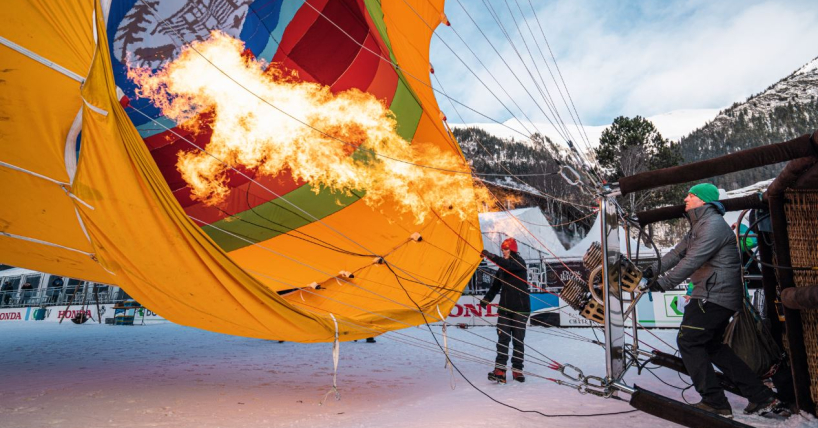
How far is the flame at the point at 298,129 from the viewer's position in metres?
4.80

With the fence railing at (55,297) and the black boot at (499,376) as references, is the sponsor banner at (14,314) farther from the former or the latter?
the black boot at (499,376)

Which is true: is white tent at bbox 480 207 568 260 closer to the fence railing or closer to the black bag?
the black bag

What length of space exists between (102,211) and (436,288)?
121 inches

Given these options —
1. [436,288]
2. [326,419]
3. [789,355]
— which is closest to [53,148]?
[326,419]

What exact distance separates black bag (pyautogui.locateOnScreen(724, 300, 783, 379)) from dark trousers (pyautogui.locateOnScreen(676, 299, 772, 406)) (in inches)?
2.4

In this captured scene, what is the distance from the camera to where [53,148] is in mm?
2670

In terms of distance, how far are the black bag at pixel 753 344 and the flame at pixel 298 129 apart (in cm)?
271

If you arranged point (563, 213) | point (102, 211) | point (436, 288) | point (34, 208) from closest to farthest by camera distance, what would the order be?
point (102, 211) < point (34, 208) < point (436, 288) < point (563, 213)

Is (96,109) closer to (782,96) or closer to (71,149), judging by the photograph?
(71,149)

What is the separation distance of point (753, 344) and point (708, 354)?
0.28 meters

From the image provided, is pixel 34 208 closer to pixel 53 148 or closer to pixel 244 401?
pixel 53 148

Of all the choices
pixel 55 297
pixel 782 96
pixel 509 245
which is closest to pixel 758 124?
pixel 782 96

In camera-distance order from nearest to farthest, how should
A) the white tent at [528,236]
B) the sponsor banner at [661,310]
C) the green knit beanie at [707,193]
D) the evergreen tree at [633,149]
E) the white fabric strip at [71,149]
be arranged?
the white fabric strip at [71,149] < the green knit beanie at [707,193] < the sponsor banner at [661,310] < the white tent at [528,236] < the evergreen tree at [633,149]

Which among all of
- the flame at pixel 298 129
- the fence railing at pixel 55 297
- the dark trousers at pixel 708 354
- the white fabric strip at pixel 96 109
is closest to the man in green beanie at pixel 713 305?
the dark trousers at pixel 708 354
